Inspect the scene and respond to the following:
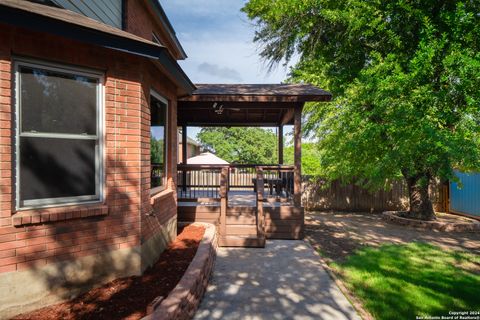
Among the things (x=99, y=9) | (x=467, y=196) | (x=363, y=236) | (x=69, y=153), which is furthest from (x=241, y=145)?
(x=69, y=153)

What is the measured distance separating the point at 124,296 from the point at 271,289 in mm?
2198

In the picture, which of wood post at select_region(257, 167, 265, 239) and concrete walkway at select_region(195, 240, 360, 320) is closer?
concrete walkway at select_region(195, 240, 360, 320)

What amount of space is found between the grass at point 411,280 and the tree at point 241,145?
139 feet

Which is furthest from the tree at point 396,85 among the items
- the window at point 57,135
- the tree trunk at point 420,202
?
the window at point 57,135

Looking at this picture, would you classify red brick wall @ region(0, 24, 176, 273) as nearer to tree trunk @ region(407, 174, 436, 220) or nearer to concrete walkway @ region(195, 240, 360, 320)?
concrete walkway @ region(195, 240, 360, 320)

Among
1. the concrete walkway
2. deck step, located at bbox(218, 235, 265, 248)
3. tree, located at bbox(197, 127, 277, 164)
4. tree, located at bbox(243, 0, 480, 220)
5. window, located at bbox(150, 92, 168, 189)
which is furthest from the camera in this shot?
tree, located at bbox(197, 127, 277, 164)

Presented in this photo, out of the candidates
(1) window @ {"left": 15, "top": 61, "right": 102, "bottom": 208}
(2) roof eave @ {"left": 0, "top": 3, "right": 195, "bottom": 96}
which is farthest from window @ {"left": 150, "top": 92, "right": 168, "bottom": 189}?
(1) window @ {"left": 15, "top": 61, "right": 102, "bottom": 208}

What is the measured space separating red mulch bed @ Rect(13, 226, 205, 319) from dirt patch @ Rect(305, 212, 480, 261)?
3483 millimetres

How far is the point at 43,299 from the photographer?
3123 millimetres

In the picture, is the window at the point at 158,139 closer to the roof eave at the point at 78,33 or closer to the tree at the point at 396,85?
the roof eave at the point at 78,33

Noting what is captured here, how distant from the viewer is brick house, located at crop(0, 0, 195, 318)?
115 inches

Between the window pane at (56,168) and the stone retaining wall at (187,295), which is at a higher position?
the window pane at (56,168)

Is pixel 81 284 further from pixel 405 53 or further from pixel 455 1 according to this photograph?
pixel 455 1

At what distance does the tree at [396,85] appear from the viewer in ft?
23.6
